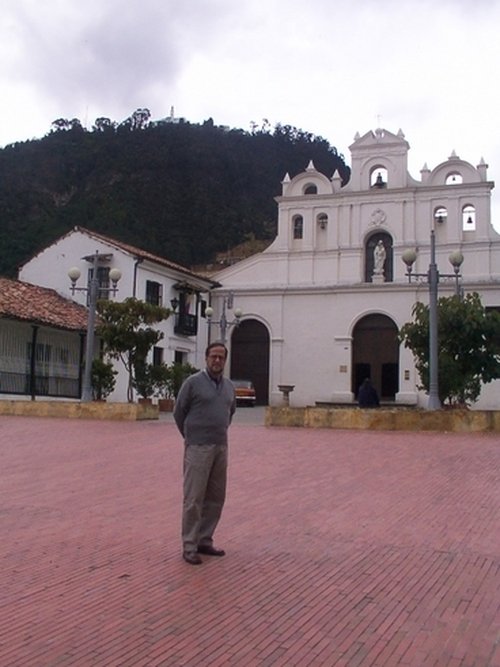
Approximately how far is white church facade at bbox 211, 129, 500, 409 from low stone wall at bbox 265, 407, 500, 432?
17764mm

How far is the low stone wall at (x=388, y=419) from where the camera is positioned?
17.3 m

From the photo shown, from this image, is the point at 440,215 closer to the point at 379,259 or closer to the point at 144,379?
the point at 379,259

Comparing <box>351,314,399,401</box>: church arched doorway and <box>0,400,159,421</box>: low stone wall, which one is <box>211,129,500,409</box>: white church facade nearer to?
<box>351,314,399,401</box>: church arched doorway

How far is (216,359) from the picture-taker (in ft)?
20.0

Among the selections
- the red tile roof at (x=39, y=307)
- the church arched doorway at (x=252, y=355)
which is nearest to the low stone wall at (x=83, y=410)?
the red tile roof at (x=39, y=307)

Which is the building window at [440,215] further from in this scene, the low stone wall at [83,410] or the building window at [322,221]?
the low stone wall at [83,410]

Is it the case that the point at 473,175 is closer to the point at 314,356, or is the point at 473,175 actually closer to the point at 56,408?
the point at 314,356

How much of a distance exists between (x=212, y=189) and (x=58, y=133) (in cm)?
1612

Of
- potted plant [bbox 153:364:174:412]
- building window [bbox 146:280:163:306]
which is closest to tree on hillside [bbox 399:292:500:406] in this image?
potted plant [bbox 153:364:174:412]

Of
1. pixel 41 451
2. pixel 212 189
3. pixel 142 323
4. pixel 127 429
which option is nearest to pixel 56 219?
pixel 212 189

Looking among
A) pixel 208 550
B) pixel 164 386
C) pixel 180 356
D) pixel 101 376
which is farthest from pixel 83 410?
pixel 180 356

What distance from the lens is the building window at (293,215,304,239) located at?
39.8m

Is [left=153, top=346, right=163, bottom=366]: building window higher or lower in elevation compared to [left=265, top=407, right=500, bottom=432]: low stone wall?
higher

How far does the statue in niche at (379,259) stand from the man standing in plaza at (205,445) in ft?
106
